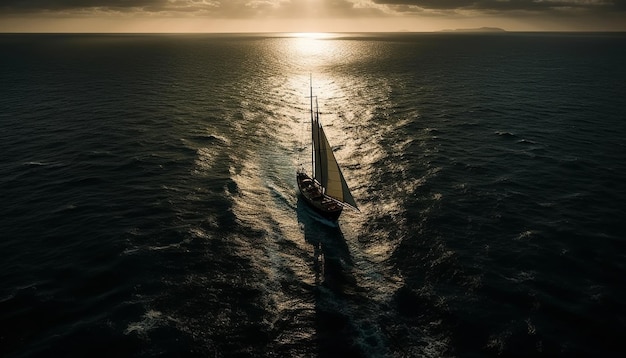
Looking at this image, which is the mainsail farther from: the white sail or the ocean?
the ocean

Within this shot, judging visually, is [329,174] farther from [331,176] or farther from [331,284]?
[331,284]

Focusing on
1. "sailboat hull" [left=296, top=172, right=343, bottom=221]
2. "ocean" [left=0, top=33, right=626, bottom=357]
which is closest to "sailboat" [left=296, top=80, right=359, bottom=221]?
"sailboat hull" [left=296, top=172, right=343, bottom=221]

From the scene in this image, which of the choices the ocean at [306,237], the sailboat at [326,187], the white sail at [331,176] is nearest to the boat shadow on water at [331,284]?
the ocean at [306,237]

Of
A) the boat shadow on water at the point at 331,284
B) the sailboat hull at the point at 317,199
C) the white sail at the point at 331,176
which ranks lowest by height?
the boat shadow on water at the point at 331,284

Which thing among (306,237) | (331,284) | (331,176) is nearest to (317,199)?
(331,176)

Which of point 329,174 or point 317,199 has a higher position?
point 329,174

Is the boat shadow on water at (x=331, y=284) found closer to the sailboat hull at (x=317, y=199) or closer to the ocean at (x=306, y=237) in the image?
the ocean at (x=306, y=237)
